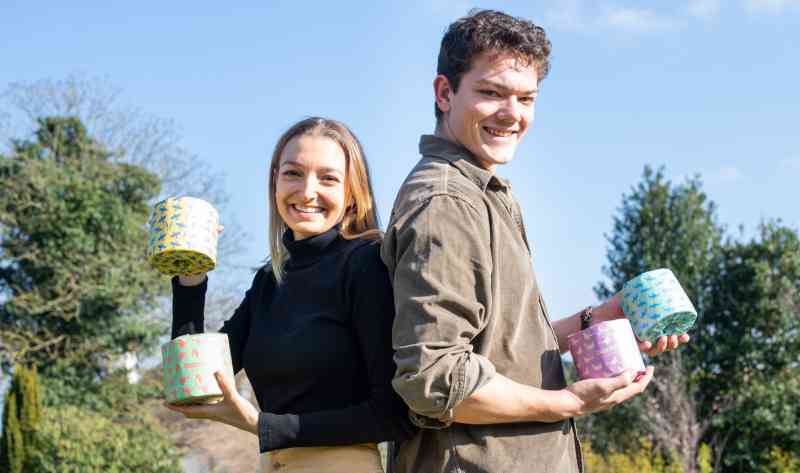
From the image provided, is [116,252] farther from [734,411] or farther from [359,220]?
[359,220]

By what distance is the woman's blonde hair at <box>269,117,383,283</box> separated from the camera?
9.07 feet

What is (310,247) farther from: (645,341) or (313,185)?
(645,341)

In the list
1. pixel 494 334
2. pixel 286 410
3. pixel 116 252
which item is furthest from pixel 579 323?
pixel 116 252

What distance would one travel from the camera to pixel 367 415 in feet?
7.81

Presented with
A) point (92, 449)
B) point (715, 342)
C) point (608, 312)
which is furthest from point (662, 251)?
point (608, 312)

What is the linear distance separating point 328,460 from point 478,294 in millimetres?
627

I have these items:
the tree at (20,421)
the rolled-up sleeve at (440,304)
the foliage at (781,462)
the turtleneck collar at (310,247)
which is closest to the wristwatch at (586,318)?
the rolled-up sleeve at (440,304)

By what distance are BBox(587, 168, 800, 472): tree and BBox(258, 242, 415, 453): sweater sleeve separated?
14887 mm

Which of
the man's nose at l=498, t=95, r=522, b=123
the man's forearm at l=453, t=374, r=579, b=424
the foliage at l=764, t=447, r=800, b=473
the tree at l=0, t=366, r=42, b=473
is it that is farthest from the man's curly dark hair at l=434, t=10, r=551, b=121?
the tree at l=0, t=366, r=42, b=473

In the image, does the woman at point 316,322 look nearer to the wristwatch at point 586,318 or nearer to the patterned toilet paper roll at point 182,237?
the patterned toilet paper roll at point 182,237

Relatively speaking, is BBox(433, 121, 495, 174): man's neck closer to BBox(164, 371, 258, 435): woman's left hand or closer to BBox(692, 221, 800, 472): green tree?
BBox(164, 371, 258, 435): woman's left hand

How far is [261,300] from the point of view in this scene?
111 inches

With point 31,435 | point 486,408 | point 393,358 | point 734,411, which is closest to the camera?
point 486,408

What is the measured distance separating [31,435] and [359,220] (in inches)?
549
